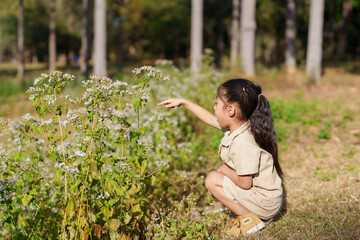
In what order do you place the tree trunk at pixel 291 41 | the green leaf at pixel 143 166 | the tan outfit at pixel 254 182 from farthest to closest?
the tree trunk at pixel 291 41 → the tan outfit at pixel 254 182 → the green leaf at pixel 143 166

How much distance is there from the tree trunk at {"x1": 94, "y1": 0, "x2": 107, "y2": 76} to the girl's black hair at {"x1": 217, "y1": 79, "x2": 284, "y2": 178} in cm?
820

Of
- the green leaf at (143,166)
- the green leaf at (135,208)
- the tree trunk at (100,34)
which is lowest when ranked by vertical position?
the green leaf at (135,208)

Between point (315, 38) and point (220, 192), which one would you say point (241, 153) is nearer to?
point (220, 192)

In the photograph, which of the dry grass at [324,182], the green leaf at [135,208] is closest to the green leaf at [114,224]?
the green leaf at [135,208]

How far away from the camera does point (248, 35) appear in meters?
13.5

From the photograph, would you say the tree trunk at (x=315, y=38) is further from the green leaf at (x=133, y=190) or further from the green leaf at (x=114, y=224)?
the green leaf at (x=114, y=224)

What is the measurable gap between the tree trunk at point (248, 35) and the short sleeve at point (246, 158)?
35.4ft

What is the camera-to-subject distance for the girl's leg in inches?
132

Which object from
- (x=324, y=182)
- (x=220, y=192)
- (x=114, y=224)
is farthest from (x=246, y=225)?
(x=324, y=182)

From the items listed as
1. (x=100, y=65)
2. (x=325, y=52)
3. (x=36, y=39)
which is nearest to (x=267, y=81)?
(x=100, y=65)

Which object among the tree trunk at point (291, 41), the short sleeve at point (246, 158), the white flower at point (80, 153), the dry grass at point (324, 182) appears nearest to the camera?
the white flower at point (80, 153)

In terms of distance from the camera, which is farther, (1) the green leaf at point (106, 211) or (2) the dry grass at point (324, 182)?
(2) the dry grass at point (324, 182)

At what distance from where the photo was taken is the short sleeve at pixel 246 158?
3100mm

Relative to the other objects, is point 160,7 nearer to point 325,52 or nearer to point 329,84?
point 325,52
